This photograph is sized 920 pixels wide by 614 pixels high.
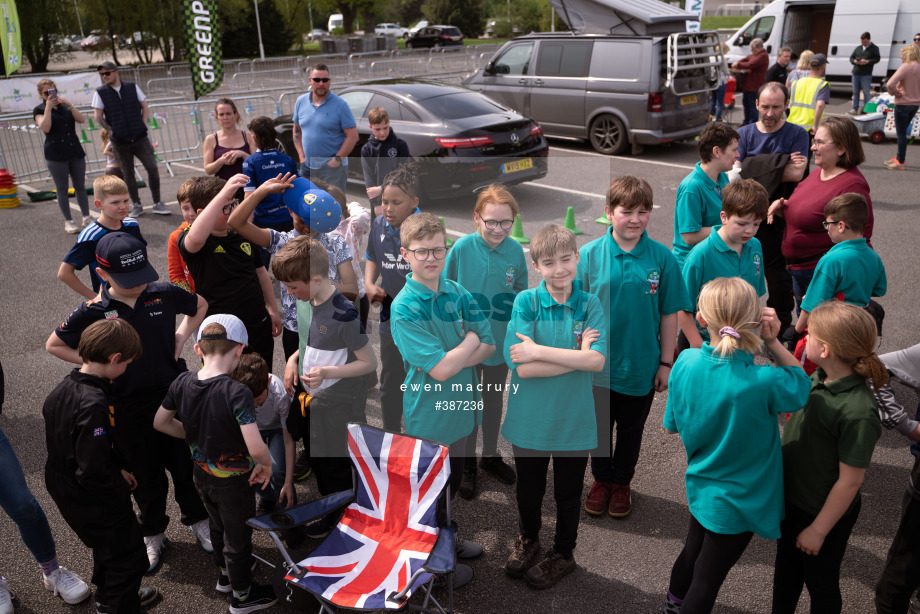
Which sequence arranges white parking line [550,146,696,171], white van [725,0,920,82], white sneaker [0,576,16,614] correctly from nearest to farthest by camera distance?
white sneaker [0,576,16,614] < white parking line [550,146,696,171] < white van [725,0,920,82]

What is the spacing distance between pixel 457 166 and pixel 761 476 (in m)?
6.78

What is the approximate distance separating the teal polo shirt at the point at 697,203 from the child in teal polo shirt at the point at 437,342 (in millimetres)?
1812

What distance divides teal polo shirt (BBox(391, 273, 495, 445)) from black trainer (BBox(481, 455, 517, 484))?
2.95 feet

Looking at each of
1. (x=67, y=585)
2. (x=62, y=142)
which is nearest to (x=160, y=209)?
(x=62, y=142)

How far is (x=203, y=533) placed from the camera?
3605 millimetres

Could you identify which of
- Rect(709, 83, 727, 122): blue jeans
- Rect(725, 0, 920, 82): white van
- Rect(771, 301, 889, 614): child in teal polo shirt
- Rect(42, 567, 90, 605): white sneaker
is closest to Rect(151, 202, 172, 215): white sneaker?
Rect(42, 567, 90, 605): white sneaker

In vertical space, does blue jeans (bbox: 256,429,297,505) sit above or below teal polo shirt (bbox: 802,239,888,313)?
below

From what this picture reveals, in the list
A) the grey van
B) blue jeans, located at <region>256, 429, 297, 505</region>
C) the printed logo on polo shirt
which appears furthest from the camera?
the grey van

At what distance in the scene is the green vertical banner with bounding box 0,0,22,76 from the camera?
14.2 metres

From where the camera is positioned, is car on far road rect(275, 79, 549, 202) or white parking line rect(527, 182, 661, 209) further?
white parking line rect(527, 182, 661, 209)

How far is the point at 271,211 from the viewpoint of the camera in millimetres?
5078

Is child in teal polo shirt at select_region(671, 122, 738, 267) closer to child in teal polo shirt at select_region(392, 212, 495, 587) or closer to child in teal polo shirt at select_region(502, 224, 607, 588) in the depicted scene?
child in teal polo shirt at select_region(502, 224, 607, 588)

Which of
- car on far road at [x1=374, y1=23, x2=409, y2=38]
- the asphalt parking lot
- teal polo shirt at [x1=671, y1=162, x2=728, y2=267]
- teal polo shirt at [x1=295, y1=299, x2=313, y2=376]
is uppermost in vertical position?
car on far road at [x1=374, y1=23, x2=409, y2=38]

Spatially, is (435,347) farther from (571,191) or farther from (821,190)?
(571,191)
